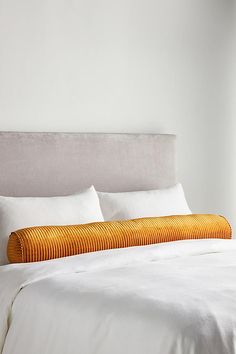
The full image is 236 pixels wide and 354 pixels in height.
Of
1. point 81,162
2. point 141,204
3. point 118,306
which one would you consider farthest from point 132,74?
point 118,306

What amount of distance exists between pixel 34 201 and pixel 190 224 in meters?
0.93

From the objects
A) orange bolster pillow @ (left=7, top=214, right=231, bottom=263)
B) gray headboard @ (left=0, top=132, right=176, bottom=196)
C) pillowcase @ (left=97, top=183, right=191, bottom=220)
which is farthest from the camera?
pillowcase @ (left=97, top=183, right=191, bottom=220)

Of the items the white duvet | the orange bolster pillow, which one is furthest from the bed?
the orange bolster pillow

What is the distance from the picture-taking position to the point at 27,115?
13.3 feet

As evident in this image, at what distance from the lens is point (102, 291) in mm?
2654

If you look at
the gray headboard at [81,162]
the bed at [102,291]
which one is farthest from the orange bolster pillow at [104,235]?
the gray headboard at [81,162]

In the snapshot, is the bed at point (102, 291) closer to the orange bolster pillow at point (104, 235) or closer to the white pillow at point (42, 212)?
the orange bolster pillow at point (104, 235)

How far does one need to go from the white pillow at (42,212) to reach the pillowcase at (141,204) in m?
0.21

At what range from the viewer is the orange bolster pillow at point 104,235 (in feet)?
10.6

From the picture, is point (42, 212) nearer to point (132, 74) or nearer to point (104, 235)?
point (104, 235)

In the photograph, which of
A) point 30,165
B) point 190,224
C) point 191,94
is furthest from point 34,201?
point 191,94

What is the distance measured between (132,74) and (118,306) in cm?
241

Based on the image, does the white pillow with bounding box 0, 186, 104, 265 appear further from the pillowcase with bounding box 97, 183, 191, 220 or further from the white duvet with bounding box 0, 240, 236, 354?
the white duvet with bounding box 0, 240, 236, 354

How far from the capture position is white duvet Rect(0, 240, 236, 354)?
2.31m
